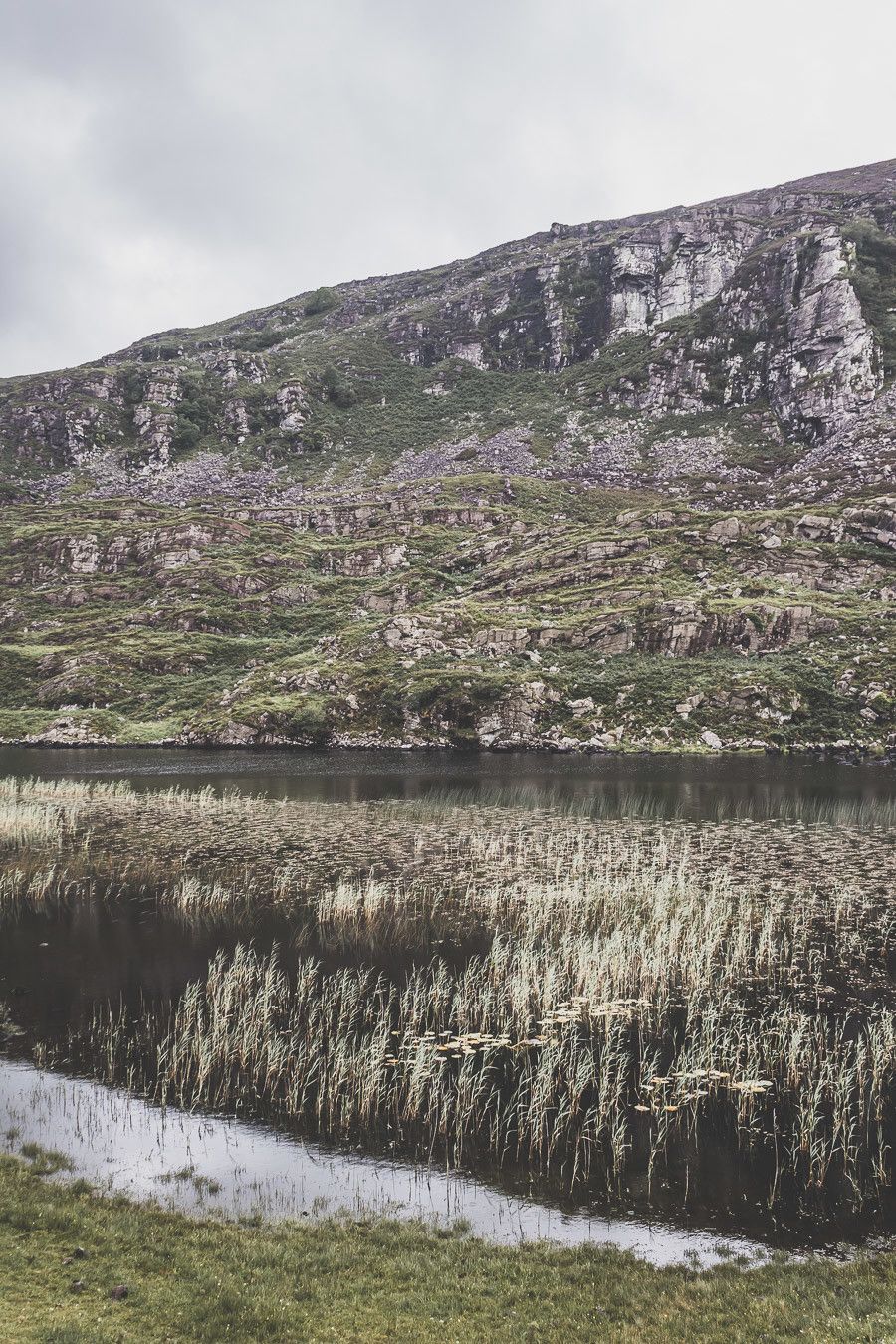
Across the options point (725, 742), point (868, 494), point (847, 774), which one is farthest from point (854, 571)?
point (847, 774)

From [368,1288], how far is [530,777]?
65946 millimetres

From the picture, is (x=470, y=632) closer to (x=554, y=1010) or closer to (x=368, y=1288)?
(x=554, y=1010)

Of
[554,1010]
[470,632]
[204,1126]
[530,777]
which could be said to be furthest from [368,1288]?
[470,632]

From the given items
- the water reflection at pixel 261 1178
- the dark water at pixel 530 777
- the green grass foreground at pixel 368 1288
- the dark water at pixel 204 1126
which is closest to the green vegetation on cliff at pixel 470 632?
the dark water at pixel 530 777

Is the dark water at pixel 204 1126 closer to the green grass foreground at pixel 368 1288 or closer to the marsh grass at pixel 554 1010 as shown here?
the marsh grass at pixel 554 1010

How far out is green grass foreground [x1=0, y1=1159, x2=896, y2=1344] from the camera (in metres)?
9.81

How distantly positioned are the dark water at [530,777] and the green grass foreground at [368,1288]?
43.6 m

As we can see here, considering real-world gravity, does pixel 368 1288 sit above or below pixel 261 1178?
above

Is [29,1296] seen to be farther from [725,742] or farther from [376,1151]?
[725,742]

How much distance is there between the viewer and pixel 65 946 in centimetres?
2781

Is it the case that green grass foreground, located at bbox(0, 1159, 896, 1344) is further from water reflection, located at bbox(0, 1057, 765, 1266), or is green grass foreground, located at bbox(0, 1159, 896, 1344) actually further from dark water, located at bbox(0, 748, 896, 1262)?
dark water, located at bbox(0, 748, 896, 1262)

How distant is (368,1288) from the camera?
10.8 metres

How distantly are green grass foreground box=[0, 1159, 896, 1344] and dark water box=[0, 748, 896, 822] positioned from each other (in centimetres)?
4365

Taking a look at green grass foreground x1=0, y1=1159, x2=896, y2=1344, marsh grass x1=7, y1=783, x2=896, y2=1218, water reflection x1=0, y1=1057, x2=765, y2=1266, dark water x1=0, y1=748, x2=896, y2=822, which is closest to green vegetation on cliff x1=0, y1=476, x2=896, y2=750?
dark water x1=0, y1=748, x2=896, y2=822
